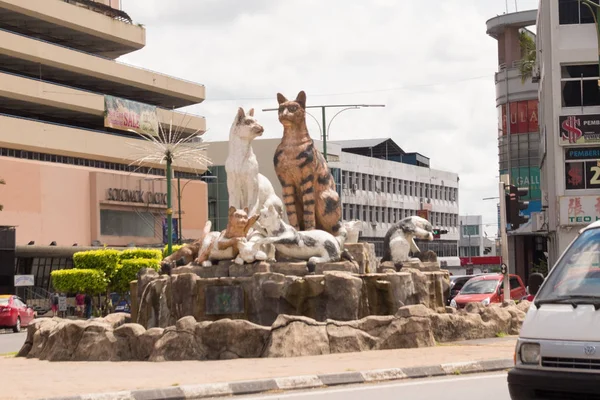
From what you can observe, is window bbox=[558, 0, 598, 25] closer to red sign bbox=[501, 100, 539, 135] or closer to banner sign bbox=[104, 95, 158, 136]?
red sign bbox=[501, 100, 539, 135]

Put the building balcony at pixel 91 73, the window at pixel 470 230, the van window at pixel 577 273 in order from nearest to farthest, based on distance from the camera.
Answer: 1. the van window at pixel 577 273
2. the building balcony at pixel 91 73
3. the window at pixel 470 230

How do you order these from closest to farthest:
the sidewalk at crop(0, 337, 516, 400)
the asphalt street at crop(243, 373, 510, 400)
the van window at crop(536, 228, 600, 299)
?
1. the van window at crop(536, 228, 600, 299)
2. the asphalt street at crop(243, 373, 510, 400)
3. the sidewalk at crop(0, 337, 516, 400)

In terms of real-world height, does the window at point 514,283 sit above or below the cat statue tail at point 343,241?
below

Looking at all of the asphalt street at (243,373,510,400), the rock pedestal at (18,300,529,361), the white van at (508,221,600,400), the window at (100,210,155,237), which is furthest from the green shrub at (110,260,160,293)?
the white van at (508,221,600,400)

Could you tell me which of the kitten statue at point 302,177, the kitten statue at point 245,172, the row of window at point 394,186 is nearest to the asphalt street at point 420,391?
the kitten statue at point 302,177

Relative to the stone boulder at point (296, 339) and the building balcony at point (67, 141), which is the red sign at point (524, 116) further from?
the stone boulder at point (296, 339)

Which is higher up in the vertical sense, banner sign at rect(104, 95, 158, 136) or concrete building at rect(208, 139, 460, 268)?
banner sign at rect(104, 95, 158, 136)

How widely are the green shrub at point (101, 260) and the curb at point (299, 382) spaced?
125ft

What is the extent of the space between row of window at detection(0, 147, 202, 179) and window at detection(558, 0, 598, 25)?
32360mm

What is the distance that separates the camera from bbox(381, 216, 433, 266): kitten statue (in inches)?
1115

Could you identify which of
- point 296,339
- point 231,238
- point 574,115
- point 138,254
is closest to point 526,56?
point 574,115

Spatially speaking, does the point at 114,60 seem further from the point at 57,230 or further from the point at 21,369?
the point at 21,369

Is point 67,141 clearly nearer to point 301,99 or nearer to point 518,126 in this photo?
point 518,126

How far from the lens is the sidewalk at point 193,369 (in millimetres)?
14148
